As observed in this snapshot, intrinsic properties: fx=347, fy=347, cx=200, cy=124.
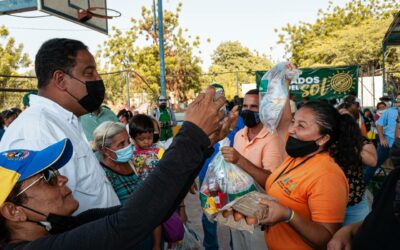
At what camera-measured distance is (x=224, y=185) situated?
2215 millimetres

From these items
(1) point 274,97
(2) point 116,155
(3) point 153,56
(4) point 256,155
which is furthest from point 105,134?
(3) point 153,56

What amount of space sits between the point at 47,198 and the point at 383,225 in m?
1.25

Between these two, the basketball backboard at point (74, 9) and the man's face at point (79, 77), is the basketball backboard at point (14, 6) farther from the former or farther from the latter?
the man's face at point (79, 77)

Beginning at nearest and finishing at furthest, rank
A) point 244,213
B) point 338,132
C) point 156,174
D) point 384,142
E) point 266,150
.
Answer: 1. point 156,174
2. point 244,213
3. point 338,132
4. point 266,150
5. point 384,142

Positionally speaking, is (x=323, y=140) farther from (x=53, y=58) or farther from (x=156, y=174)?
(x=53, y=58)

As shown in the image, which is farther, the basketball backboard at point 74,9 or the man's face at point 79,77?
the basketball backboard at point 74,9

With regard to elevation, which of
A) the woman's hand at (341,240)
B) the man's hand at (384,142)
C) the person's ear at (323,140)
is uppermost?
the person's ear at (323,140)

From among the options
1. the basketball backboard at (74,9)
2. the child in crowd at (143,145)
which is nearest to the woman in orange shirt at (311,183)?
the child in crowd at (143,145)

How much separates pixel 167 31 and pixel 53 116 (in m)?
23.5

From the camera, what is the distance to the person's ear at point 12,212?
1202 mm

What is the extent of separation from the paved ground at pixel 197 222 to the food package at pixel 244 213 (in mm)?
2812

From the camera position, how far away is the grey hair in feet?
8.80

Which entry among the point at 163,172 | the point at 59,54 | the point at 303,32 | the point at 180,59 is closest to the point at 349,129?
the point at 163,172

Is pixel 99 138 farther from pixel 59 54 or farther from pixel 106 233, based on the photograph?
pixel 106 233
